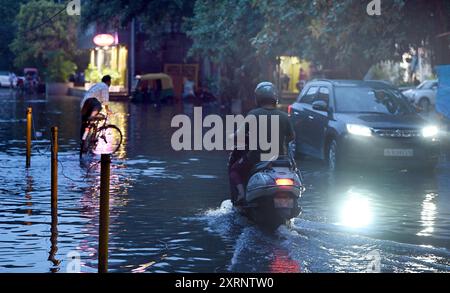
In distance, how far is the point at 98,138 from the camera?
72.9 feet

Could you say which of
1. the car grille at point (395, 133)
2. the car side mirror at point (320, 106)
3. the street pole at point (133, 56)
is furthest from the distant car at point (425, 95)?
the car grille at point (395, 133)

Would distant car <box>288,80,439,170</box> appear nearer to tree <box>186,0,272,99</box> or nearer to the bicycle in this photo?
the bicycle

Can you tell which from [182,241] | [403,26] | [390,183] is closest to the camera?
[182,241]

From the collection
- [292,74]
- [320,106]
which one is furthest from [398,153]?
[292,74]

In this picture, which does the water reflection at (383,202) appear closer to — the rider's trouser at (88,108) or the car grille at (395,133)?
the car grille at (395,133)

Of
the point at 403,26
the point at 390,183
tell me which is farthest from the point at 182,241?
the point at 403,26

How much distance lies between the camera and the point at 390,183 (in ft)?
57.7

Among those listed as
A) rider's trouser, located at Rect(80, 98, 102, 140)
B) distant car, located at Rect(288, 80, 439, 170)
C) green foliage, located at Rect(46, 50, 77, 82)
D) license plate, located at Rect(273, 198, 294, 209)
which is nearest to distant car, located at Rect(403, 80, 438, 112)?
distant car, located at Rect(288, 80, 439, 170)

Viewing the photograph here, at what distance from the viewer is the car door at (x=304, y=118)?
70.0ft

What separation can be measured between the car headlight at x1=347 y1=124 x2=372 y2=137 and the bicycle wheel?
578cm
